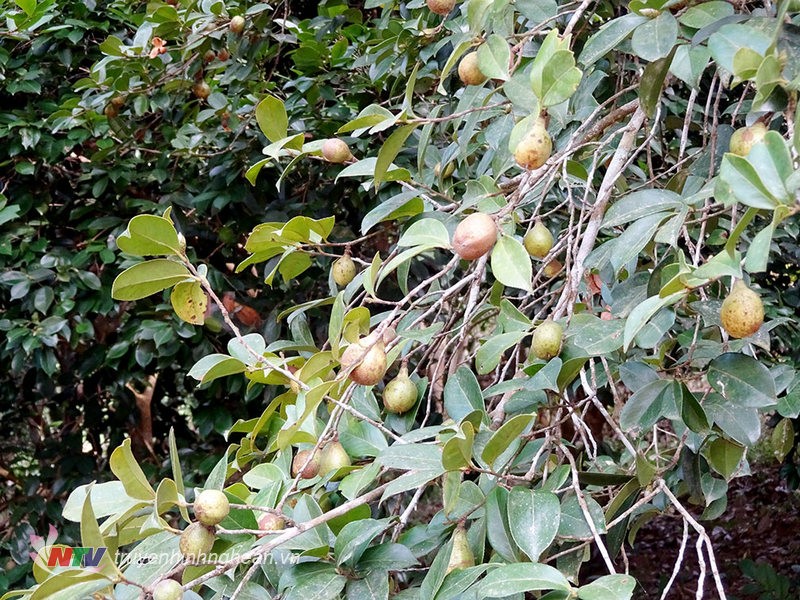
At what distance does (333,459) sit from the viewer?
2.40ft

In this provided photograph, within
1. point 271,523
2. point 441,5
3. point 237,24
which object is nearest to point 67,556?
point 271,523

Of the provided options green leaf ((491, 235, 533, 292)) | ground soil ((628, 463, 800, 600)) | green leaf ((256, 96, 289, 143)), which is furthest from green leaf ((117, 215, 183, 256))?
ground soil ((628, 463, 800, 600))

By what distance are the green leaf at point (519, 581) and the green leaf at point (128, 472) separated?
0.84ft

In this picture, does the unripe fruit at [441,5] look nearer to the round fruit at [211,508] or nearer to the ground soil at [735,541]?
the round fruit at [211,508]

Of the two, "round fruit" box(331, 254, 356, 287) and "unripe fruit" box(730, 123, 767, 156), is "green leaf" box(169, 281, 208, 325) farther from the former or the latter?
"unripe fruit" box(730, 123, 767, 156)

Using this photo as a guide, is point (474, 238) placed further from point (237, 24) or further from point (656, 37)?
point (237, 24)

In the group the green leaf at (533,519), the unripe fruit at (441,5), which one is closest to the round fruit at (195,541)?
the green leaf at (533,519)

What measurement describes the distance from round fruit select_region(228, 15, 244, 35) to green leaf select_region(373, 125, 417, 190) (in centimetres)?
91

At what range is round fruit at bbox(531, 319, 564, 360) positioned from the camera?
68 cm

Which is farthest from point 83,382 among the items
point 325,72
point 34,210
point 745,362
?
point 745,362

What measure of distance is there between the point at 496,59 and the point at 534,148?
13 cm

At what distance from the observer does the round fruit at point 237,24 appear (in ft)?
5.10

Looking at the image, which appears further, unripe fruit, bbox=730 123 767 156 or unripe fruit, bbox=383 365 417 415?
unripe fruit, bbox=383 365 417 415

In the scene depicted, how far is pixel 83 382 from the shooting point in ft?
6.89
